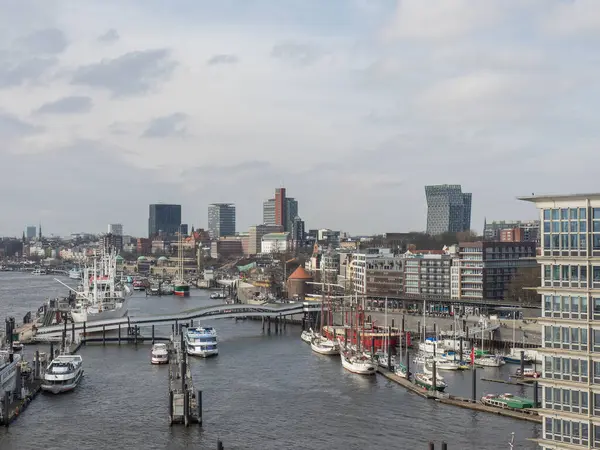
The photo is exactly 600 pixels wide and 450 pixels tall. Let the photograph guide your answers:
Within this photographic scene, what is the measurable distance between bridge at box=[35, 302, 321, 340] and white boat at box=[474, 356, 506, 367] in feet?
97.1

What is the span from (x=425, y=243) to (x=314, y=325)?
79275 millimetres

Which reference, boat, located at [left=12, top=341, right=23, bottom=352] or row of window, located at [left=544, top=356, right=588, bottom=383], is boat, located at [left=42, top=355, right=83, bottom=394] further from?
row of window, located at [left=544, top=356, right=588, bottom=383]

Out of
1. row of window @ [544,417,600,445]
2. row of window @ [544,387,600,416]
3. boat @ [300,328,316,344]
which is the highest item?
row of window @ [544,387,600,416]

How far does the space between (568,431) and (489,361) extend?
37.0m

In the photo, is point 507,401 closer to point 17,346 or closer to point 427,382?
point 427,382

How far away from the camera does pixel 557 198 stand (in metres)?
20.3

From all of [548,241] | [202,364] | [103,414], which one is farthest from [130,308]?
[548,241]

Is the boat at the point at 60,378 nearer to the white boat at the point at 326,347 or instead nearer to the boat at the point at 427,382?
the boat at the point at 427,382

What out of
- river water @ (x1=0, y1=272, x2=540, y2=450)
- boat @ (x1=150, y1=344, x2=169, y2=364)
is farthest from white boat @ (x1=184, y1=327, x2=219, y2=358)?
boat @ (x1=150, y1=344, x2=169, y2=364)

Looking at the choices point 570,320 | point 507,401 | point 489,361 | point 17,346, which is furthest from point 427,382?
point 17,346

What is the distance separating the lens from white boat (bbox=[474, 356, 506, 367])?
5553cm

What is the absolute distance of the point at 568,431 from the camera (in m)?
19.7

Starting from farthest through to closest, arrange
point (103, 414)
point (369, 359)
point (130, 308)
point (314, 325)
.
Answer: point (130, 308) < point (314, 325) < point (369, 359) < point (103, 414)

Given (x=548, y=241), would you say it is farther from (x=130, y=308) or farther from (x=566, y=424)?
(x=130, y=308)
